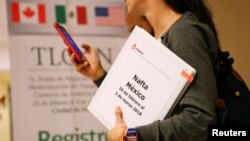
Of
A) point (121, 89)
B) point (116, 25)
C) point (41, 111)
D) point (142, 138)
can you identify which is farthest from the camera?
point (116, 25)

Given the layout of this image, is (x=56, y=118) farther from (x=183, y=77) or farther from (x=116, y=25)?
(x=183, y=77)

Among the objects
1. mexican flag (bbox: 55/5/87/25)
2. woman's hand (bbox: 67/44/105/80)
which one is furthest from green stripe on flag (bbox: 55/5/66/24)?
woman's hand (bbox: 67/44/105/80)

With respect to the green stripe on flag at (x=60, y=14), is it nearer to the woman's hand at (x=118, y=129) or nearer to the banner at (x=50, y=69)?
the banner at (x=50, y=69)

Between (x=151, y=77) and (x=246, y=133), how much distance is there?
0.26m

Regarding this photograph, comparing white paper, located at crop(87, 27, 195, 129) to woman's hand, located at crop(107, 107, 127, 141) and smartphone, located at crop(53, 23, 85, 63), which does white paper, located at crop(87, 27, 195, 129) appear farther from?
smartphone, located at crop(53, 23, 85, 63)

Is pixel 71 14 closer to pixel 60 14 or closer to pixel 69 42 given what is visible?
pixel 60 14

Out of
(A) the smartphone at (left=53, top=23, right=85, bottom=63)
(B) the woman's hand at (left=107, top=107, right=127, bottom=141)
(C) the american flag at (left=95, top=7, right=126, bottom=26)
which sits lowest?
(B) the woman's hand at (left=107, top=107, right=127, bottom=141)

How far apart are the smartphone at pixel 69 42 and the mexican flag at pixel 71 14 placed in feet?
2.43

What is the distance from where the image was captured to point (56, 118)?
72.5 inches

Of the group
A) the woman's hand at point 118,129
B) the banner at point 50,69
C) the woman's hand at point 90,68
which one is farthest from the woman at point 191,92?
the banner at point 50,69

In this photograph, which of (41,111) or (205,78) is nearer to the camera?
(205,78)

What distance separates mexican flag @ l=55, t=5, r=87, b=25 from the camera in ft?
6.22

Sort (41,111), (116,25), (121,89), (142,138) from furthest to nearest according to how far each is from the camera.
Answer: (116,25)
(41,111)
(121,89)
(142,138)

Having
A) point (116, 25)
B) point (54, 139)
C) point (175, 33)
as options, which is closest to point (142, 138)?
point (175, 33)
